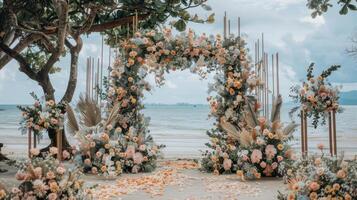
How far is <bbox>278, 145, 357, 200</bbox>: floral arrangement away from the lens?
14.0ft

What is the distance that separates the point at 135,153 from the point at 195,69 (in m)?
1.71

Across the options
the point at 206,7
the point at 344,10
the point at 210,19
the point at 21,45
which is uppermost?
the point at 206,7

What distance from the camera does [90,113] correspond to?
25.6 ft

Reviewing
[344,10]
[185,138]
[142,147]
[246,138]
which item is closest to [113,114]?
[142,147]

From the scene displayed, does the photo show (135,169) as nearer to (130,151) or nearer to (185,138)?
(130,151)

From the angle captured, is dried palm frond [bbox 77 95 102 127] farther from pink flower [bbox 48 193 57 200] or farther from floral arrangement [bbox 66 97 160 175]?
pink flower [bbox 48 193 57 200]

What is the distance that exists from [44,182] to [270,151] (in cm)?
385

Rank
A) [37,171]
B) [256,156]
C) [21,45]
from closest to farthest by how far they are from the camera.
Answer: [37,171]
[256,156]
[21,45]

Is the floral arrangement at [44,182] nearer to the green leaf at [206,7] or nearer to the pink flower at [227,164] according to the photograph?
the pink flower at [227,164]

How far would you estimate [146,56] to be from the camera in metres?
8.24

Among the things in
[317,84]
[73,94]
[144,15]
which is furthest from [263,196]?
[73,94]

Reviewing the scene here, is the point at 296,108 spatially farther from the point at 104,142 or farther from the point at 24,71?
the point at 24,71

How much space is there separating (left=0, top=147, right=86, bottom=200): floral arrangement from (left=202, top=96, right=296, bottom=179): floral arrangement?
10.4ft

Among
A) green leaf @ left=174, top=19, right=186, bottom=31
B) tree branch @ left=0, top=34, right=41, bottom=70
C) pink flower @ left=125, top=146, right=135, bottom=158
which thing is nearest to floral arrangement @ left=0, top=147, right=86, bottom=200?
pink flower @ left=125, top=146, right=135, bottom=158
